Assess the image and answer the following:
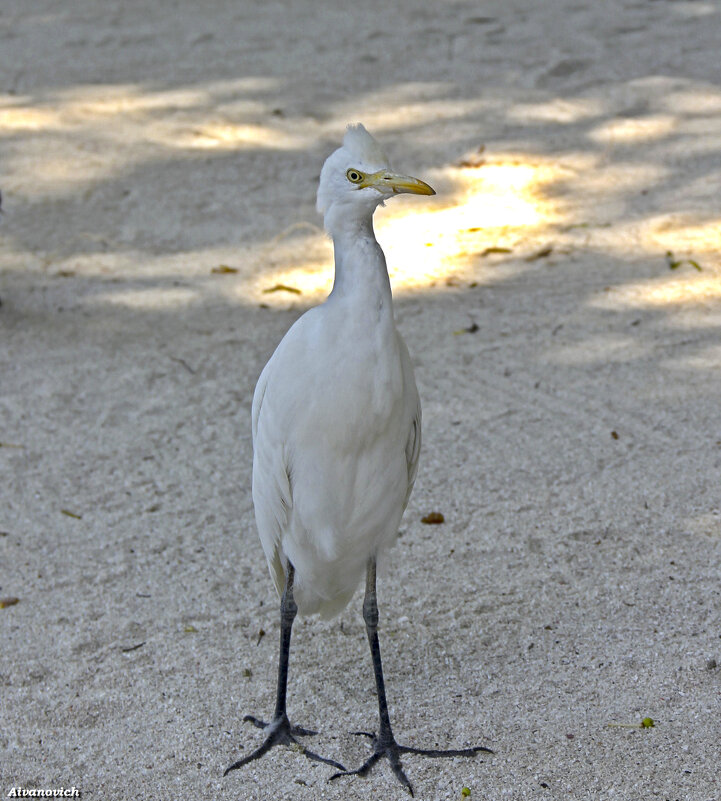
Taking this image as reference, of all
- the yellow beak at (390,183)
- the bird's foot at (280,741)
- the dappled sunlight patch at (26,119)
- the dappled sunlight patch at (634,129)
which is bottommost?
the bird's foot at (280,741)

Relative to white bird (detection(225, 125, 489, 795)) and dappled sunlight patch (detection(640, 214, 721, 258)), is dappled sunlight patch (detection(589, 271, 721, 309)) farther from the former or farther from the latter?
white bird (detection(225, 125, 489, 795))

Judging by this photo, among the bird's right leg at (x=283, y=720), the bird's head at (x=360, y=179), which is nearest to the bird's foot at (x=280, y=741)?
the bird's right leg at (x=283, y=720)

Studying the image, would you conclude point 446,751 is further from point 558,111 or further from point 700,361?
point 558,111

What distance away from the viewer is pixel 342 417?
2.65 metres

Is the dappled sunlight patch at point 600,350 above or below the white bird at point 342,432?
below

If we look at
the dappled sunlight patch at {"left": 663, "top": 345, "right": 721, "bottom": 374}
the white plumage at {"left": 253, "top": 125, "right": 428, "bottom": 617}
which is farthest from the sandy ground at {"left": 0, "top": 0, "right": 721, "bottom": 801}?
the white plumage at {"left": 253, "top": 125, "right": 428, "bottom": 617}

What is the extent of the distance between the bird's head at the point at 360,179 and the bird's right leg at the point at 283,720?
1.04 m

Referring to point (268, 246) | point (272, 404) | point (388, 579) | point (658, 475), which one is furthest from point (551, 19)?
point (272, 404)

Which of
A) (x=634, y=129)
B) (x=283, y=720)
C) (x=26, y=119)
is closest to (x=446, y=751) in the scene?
(x=283, y=720)

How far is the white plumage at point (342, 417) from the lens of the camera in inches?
101

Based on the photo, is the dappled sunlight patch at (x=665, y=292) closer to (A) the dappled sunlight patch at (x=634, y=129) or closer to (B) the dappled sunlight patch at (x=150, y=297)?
(A) the dappled sunlight patch at (x=634, y=129)

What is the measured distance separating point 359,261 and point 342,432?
0.42m

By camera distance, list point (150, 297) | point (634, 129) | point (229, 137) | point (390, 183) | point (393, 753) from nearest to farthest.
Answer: point (390, 183), point (393, 753), point (150, 297), point (634, 129), point (229, 137)

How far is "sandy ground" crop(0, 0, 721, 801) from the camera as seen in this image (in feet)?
9.98
